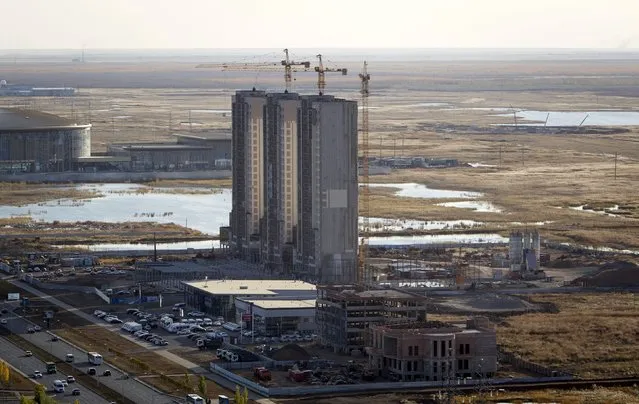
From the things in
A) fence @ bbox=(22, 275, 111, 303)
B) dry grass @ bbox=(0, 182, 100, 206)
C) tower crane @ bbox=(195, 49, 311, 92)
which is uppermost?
tower crane @ bbox=(195, 49, 311, 92)

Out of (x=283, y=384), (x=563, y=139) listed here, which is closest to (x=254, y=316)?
(x=283, y=384)

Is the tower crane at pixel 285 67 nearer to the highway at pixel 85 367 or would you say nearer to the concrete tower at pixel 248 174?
the concrete tower at pixel 248 174

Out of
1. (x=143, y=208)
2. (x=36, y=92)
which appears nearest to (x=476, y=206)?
(x=143, y=208)

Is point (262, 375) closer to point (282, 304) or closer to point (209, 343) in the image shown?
point (209, 343)

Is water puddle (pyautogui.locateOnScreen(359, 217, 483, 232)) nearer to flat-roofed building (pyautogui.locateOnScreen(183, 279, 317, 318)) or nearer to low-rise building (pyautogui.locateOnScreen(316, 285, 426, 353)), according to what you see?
flat-roofed building (pyautogui.locateOnScreen(183, 279, 317, 318))

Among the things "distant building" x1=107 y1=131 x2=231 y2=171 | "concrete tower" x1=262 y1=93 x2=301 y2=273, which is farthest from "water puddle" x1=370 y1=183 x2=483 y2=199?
"concrete tower" x1=262 y1=93 x2=301 y2=273

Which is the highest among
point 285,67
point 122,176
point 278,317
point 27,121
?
point 285,67
